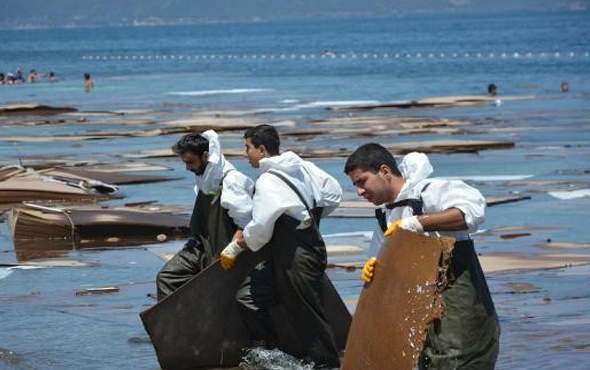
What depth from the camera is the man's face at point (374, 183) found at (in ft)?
21.2

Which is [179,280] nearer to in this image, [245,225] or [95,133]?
[245,225]

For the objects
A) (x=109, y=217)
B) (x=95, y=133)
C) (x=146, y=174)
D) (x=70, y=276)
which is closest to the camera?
(x=70, y=276)

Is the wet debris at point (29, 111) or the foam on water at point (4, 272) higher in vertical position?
the foam on water at point (4, 272)

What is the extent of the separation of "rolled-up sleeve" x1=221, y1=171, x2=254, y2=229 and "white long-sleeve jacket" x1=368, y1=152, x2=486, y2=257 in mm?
2275

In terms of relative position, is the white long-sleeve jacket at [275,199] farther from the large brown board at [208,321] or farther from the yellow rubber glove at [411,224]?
the yellow rubber glove at [411,224]

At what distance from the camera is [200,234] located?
9.31 metres

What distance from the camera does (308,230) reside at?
27.3 ft

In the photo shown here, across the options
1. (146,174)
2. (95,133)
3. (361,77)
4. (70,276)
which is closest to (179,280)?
(70,276)

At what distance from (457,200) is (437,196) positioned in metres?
0.12

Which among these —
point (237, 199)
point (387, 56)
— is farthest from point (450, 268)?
point (387, 56)

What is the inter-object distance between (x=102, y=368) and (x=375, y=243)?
11.0ft

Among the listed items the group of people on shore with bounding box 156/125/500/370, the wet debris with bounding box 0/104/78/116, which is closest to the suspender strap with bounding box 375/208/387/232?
the group of people on shore with bounding box 156/125/500/370

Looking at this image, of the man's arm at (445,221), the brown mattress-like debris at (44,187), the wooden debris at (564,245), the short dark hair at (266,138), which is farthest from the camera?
the brown mattress-like debris at (44,187)

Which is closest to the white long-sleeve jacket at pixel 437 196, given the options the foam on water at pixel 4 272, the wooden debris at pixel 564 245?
the foam on water at pixel 4 272
